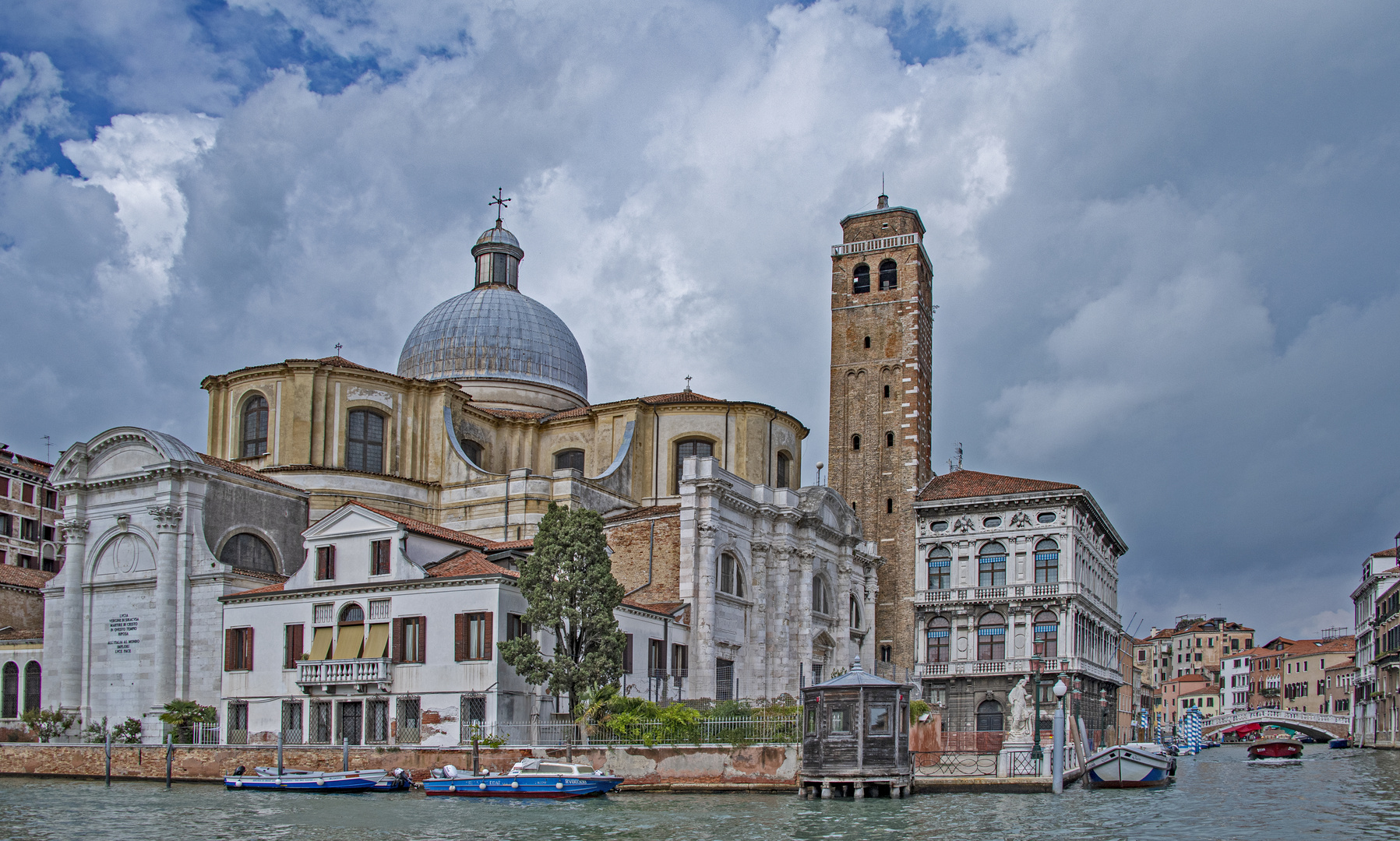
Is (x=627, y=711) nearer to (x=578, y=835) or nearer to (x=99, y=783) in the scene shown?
(x=578, y=835)

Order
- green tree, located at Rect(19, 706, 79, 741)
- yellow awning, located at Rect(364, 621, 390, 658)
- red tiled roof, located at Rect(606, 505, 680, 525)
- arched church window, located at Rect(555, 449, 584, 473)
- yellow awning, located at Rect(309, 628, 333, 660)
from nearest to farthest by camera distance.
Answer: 1. yellow awning, located at Rect(364, 621, 390, 658)
2. yellow awning, located at Rect(309, 628, 333, 660)
3. green tree, located at Rect(19, 706, 79, 741)
4. red tiled roof, located at Rect(606, 505, 680, 525)
5. arched church window, located at Rect(555, 449, 584, 473)

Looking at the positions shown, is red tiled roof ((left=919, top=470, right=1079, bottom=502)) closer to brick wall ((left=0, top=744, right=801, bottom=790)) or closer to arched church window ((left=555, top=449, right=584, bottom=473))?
arched church window ((left=555, top=449, right=584, bottom=473))

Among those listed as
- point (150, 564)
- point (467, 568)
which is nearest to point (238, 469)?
point (150, 564)

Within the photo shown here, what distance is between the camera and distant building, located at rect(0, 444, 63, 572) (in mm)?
54188

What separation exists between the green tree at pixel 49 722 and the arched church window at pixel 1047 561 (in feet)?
106

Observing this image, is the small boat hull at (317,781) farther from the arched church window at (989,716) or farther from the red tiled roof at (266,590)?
the arched church window at (989,716)

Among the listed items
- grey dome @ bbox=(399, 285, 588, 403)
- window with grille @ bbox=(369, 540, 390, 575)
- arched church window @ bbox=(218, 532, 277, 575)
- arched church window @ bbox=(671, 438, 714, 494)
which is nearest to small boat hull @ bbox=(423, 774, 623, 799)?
window with grille @ bbox=(369, 540, 390, 575)

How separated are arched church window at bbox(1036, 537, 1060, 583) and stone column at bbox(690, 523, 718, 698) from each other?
15.6m

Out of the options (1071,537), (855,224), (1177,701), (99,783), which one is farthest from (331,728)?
(1177,701)

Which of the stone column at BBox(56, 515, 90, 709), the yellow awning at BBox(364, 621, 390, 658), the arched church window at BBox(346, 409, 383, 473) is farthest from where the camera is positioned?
the arched church window at BBox(346, 409, 383, 473)

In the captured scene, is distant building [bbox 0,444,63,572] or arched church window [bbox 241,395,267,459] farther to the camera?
distant building [bbox 0,444,63,572]

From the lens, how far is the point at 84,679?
1528 inches

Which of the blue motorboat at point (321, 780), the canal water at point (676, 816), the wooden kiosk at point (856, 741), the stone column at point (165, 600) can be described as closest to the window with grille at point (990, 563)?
the canal water at point (676, 816)

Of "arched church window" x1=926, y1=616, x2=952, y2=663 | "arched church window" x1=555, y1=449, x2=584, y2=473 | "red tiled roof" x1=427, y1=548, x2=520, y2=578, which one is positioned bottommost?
"arched church window" x1=926, y1=616, x2=952, y2=663
